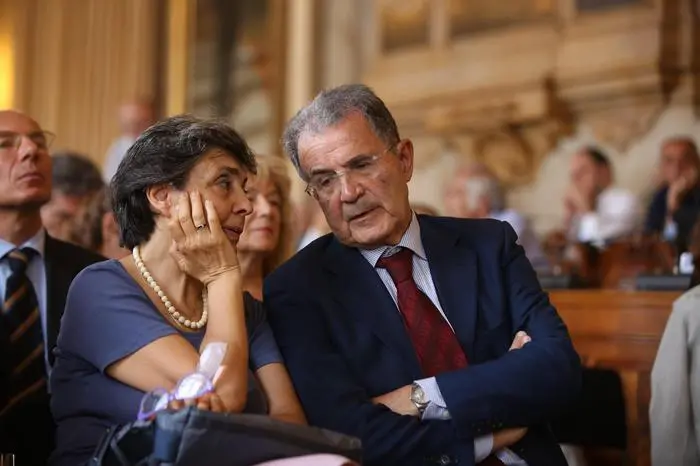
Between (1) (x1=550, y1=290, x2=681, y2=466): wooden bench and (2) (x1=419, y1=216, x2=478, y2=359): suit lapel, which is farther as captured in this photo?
(1) (x1=550, y1=290, x2=681, y2=466): wooden bench

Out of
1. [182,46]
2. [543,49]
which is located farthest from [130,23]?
[543,49]

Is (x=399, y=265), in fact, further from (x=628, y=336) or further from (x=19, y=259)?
(x=628, y=336)

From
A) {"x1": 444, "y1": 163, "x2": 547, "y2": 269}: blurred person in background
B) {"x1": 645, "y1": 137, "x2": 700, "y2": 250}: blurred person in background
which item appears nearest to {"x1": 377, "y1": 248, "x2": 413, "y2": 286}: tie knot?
{"x1": 444, "y1": 163, "x2": 547, "y2": 269}: blurred person in background

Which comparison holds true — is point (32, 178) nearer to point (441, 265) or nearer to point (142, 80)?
point (441, 265)

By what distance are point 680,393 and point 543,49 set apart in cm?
603

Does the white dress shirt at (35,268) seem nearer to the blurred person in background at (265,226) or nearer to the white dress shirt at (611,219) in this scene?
the blurred person in background at (265,226)

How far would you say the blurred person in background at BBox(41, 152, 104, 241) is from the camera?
5195 mm

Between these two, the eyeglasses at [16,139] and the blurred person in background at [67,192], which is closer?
the eyeglasses at [16,139]

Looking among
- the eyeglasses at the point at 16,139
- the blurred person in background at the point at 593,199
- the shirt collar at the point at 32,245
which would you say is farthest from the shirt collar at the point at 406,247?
the blurred person in background at the point at 593,199

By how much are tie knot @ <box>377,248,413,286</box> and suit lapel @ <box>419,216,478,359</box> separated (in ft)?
0.19

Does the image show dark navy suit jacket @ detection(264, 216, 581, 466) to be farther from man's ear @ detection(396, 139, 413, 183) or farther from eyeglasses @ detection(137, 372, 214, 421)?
eyeglasses @ detection(137, 372, 214, 421)

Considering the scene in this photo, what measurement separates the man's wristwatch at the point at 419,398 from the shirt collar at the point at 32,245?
1397 mm

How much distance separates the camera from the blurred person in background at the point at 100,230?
14.9 ft

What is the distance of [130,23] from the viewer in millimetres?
11383
